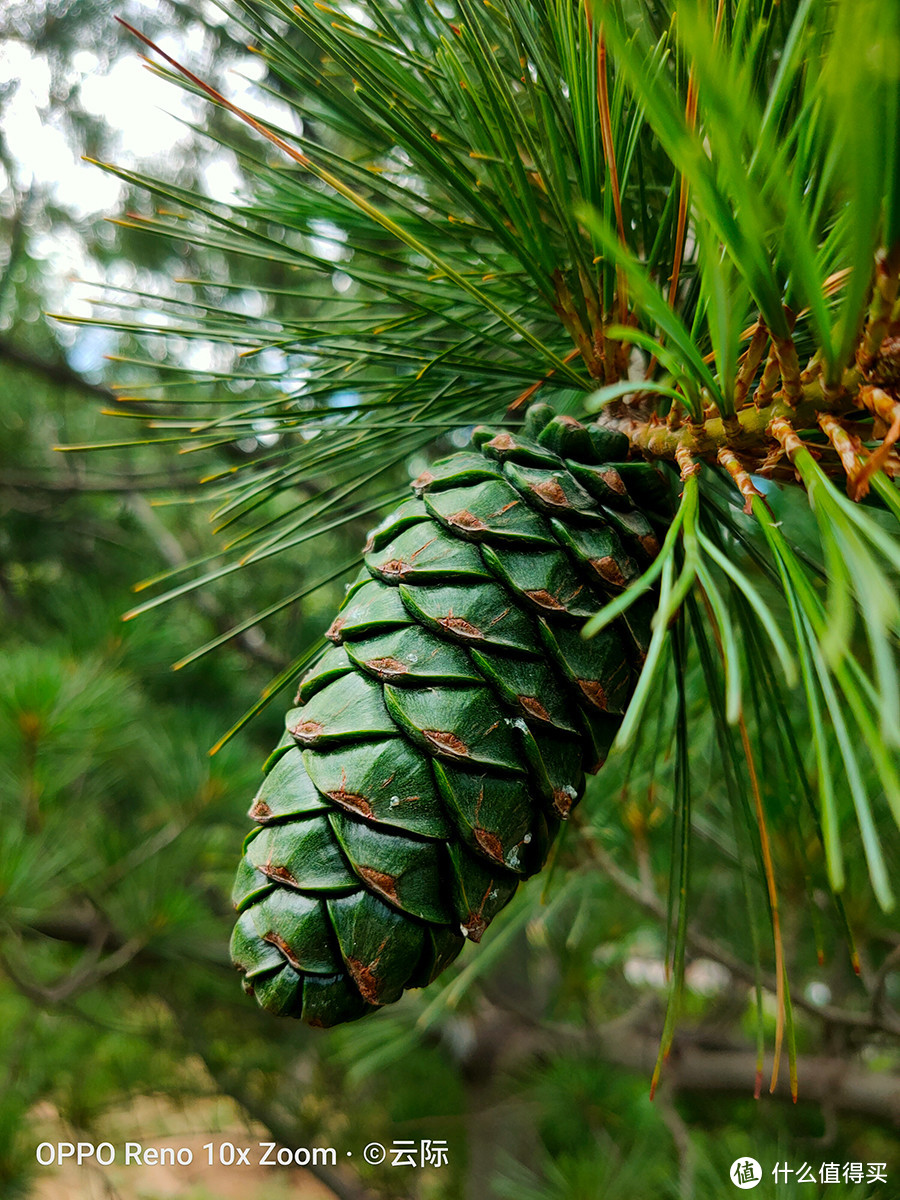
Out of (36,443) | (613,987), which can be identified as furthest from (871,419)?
(36,443)

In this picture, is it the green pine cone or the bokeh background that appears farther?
the bokeh background

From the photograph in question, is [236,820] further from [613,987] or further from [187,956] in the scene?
[613,987]

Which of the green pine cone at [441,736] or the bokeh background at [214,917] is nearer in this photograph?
the green pine cone at [441,736]

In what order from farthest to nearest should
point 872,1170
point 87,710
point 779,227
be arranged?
1. point 87,710
2. point 872,1170
3. point 779,227
